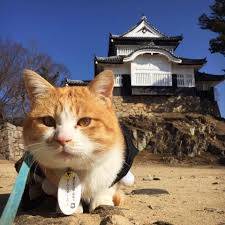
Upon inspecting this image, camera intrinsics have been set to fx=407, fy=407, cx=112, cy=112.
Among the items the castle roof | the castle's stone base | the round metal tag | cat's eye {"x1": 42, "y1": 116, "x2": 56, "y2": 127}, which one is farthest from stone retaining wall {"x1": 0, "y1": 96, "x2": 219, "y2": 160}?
cat's eye {"x1": 42, "y1": 116, "x2": 56, "y2": 127}

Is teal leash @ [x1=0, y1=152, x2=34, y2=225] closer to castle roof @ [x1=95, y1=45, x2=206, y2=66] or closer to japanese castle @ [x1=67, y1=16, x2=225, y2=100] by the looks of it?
japanese castle @ [x1=67, y1=16, x2=225, y2=100]

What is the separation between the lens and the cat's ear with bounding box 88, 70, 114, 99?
2.70 m

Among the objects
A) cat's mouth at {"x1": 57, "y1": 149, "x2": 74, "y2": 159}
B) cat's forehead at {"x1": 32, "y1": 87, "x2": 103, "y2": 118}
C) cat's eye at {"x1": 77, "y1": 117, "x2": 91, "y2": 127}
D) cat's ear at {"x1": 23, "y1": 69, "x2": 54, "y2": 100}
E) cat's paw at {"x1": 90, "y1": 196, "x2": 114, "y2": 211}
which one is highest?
cat's ear at {"x1": 23, "y1": 69, "x2": 54, "y2": 100}

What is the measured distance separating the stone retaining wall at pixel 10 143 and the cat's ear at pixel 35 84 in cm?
1602

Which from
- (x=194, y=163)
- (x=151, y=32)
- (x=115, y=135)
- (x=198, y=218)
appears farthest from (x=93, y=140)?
(x=151, y=32)

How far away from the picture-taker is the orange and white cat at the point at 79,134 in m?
2.35

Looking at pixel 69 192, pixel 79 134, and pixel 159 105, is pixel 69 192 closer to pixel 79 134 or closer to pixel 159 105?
pixel 79 134

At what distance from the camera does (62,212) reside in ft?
8.32

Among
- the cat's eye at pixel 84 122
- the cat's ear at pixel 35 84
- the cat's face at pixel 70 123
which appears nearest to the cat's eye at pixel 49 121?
the cat's face at pixel 70 123

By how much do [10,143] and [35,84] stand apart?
16602 millimetres

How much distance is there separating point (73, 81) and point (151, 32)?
25.2ft

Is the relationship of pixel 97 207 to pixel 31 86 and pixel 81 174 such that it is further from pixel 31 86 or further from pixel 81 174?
pixel 31 86

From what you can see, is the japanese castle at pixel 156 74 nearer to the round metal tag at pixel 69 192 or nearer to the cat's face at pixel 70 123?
the cat's face at pixel 70 123

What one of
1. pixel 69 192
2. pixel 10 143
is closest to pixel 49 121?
pixel 69 192
